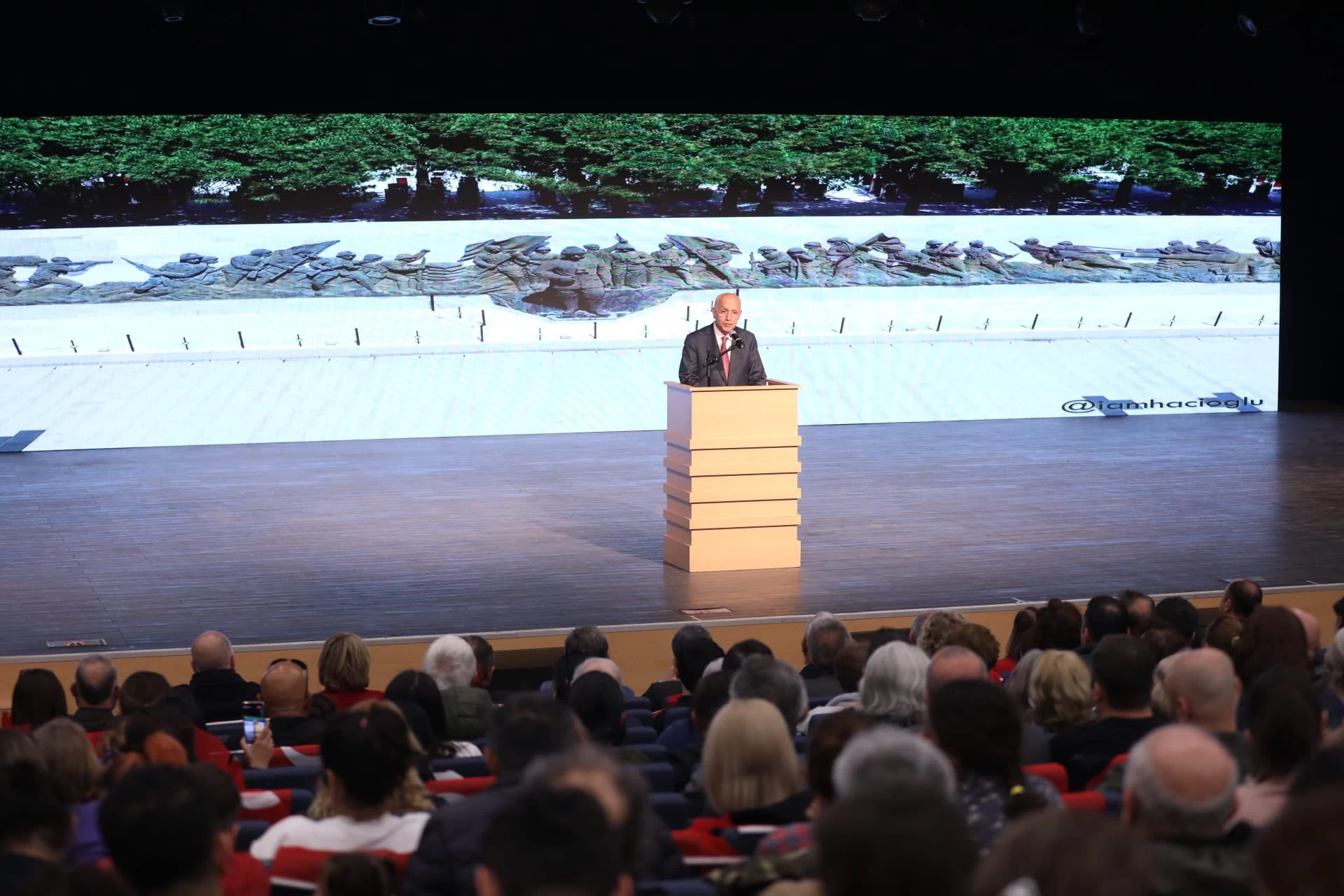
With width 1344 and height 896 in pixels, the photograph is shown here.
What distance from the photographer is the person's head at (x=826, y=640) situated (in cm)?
500

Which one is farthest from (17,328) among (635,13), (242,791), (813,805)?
(813,805)

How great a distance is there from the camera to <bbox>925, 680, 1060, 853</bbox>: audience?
2.79 m

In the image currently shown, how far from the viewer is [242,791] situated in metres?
3.35

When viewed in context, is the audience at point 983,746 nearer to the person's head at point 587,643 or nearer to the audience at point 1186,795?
the audience at point 1186,795

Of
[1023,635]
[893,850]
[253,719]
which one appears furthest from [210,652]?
[893,850]

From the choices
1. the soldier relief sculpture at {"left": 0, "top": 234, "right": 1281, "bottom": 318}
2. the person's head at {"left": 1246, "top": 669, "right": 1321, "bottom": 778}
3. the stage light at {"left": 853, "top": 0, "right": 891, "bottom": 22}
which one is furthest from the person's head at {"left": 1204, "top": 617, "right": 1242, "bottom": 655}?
the soldier relief sculpture at {"left": 0, "top": 234, "right": 1281, "bottom": 318}

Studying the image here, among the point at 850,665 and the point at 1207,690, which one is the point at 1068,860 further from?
the point at 850,665

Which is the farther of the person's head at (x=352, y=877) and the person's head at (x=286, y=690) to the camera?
the person's head at (x=286, y=690)

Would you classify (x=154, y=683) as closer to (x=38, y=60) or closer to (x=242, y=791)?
(x=242, y=791)

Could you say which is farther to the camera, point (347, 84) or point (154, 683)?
point (347, 84)

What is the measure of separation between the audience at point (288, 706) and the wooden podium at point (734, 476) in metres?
3.34

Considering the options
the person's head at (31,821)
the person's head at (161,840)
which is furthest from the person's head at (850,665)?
the person's head at (161,840)

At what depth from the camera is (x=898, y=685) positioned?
12.5 ft

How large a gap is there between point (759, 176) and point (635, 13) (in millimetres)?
2195
